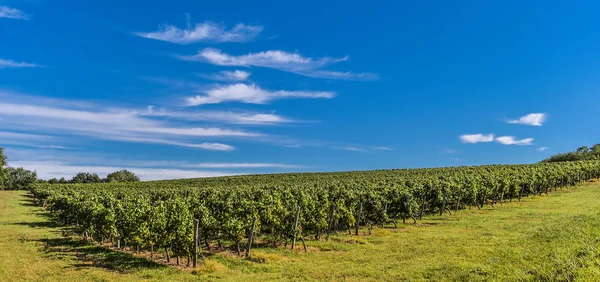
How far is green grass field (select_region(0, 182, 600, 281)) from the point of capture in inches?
605

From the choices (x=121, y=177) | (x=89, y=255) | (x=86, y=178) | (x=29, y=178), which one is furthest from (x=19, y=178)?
(x=89, y=255)

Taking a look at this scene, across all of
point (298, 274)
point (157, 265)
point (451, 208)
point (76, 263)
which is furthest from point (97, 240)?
point (451, 208)

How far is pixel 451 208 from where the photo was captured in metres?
47.1

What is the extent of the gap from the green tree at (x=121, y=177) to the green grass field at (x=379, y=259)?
15044 cm

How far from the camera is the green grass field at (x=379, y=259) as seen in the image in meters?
15.4

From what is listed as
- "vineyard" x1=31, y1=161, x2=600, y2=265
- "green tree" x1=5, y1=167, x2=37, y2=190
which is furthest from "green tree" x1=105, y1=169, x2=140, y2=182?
"vineyard" x1=31, y1=161, x2=600, y2=265

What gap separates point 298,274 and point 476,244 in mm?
12562

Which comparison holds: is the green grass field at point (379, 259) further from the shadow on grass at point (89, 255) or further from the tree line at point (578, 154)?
the tree line at point (578, 154)

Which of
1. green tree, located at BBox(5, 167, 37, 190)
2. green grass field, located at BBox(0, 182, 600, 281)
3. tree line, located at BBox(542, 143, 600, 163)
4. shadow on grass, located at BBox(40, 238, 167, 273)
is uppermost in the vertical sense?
tree line, located at BBox(542, 143, 600, 163)

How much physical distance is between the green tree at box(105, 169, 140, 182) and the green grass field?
150 m

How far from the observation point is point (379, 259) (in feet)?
70.6

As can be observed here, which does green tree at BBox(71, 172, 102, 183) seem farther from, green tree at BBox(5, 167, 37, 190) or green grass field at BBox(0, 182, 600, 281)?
green grass field at BBox(0, 182, 600, 281)

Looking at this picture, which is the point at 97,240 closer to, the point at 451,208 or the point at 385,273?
the point at 385,273

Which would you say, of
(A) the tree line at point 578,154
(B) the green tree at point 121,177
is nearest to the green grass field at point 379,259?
(A) the tree line at point 578,154
